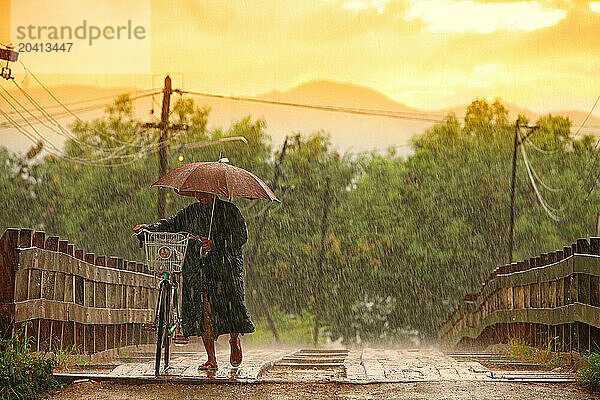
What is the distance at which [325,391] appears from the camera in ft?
23.9

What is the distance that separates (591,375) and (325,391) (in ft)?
6.50

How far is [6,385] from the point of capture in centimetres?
659

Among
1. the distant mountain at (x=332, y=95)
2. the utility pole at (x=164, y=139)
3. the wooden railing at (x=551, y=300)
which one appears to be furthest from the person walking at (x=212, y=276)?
the distant mountain at (x=332, y=95)

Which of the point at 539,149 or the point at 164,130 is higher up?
the point at 539,149

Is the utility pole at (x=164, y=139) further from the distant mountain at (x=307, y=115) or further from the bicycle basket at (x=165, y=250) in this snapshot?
the bicycle basket at (x=165, y=250)

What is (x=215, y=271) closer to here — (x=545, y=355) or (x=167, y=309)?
(x=167, y=309)

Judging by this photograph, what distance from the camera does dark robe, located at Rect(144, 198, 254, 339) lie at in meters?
8.43

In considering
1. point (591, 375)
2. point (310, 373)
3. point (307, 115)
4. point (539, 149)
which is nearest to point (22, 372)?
point (310, 373)

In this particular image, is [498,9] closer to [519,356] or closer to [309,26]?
[309,26]

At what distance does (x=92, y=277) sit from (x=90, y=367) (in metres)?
1.32

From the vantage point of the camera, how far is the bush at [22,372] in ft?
21.6

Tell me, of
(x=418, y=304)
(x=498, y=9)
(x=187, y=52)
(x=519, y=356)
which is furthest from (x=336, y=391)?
(x=498, y=9)

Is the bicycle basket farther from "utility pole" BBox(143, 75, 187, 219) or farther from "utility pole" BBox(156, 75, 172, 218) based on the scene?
"utility pole" BBox(143, 75, 187, 219)

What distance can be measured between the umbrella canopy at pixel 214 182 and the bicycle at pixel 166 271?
0.46 metres
